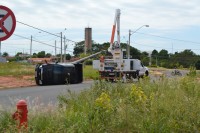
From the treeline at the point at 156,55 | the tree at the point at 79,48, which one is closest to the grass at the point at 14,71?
the treeline at the point at 156,55

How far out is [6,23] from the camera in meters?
6.88

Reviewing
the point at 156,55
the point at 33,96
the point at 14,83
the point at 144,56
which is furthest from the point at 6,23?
the point at 156,55

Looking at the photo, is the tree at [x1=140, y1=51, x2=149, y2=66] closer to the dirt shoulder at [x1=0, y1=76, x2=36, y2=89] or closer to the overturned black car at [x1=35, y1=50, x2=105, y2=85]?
the dirt shoulder at [x1=0, y1=76, x2=36, y2=89]

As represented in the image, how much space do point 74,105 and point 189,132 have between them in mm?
3014

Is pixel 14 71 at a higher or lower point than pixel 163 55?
lower

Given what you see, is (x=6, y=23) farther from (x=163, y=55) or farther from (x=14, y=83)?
(x=163, y=55)

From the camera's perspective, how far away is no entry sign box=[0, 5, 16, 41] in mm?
6780

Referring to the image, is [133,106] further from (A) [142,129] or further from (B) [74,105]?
(B) [74,105]

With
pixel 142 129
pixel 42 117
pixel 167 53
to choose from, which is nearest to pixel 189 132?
pixel 142 129

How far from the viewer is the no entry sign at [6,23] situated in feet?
22.2

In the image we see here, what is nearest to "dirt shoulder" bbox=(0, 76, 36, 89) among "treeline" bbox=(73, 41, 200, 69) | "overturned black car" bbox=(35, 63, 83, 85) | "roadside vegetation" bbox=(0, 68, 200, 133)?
"overturned black car" bbox=(35, 63, 83, 85)

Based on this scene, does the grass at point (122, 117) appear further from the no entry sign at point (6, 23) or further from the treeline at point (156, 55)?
the treeline at point (156, 55)

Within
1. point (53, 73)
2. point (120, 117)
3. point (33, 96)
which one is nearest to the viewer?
point (120, 117)

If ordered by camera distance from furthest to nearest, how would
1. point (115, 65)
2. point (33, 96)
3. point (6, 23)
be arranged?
point (115, 65) → point (33, 96) → point (6, 23)
